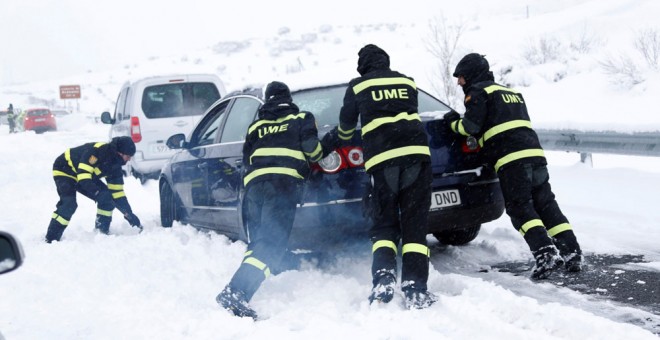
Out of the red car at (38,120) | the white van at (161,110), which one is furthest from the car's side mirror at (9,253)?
the red car at (38,120)

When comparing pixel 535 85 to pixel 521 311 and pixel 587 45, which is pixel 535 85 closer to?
pixel 587 45

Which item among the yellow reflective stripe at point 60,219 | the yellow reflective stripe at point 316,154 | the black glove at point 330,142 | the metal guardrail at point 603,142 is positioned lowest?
the yellow reflective stripe at point 60,219

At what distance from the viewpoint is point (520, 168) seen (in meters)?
4.96

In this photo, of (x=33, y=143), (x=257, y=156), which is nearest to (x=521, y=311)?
(x=257, y=156)

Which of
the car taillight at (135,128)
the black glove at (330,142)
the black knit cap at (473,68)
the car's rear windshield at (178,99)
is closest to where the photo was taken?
the black glove at (330,142)

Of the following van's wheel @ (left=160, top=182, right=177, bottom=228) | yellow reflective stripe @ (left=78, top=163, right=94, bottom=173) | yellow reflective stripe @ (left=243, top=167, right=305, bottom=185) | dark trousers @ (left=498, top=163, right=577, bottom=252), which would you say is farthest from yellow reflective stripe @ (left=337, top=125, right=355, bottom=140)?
yellow reflective stripe @ (left=78, top=163, right=94, bottom=173)

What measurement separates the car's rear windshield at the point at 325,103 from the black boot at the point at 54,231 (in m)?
3.54

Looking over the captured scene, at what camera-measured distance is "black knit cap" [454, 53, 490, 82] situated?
5221 millimetres

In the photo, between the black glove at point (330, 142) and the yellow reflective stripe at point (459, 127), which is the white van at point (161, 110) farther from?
the yellow reflective stripe at point (459, 127)

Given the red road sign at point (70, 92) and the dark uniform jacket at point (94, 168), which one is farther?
the red road sign at point (70, 92)

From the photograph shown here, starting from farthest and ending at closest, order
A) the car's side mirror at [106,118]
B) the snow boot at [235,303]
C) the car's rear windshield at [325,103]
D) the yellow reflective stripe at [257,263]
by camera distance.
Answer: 1. the car's side mirror at [106,118]
2. the car's rear windshield at [325,103]
3. the yellow reflective stripe at [257,263]
4. the snow boot at [235,303]

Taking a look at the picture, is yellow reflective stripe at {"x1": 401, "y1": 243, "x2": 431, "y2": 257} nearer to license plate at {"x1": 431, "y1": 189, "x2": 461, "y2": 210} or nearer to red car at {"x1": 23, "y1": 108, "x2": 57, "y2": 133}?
license plate at {"x1": 431, "y1": 189, "x2": 461, "y2": 210}

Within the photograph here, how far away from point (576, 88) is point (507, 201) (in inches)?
538

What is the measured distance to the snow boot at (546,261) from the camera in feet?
15.9
